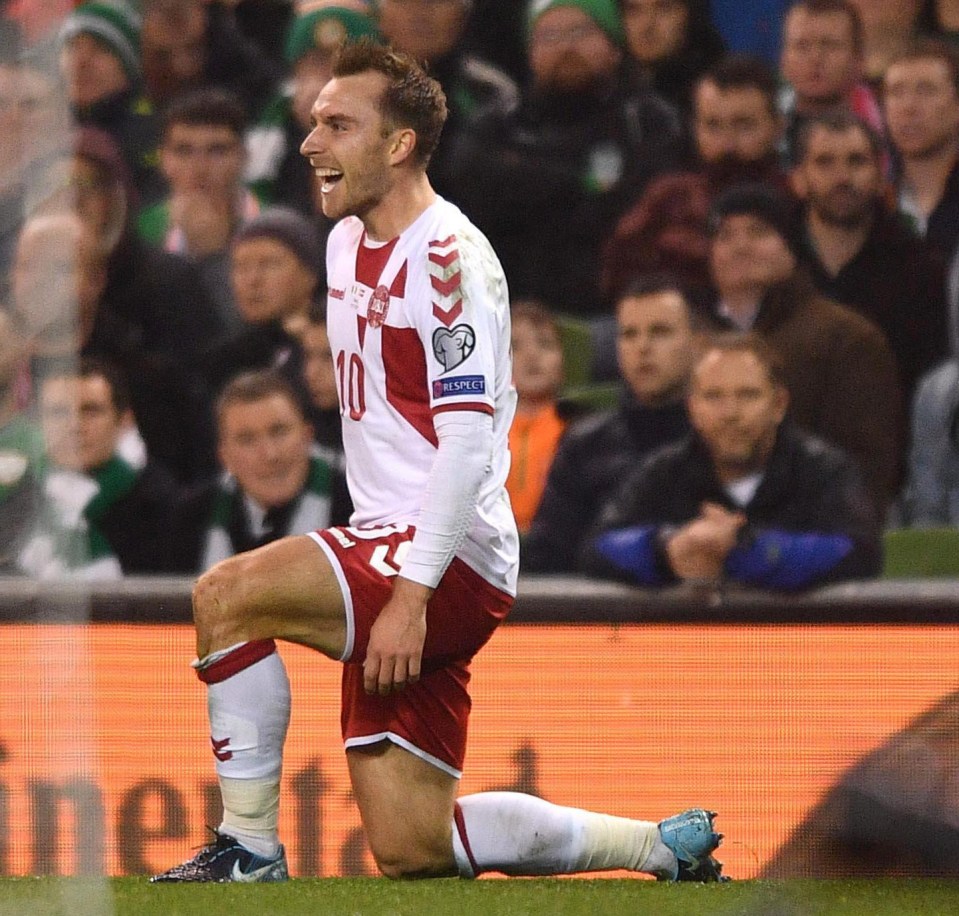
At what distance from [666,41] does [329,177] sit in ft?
9.53

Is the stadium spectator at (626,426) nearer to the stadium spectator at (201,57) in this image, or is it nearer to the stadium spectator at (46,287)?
the stadium spectator at (201,57)

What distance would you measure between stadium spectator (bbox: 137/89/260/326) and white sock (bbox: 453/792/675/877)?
3.26 meters

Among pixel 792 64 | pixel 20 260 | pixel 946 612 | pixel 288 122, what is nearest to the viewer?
pixel 20 260

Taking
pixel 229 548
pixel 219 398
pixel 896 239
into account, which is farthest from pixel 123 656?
pixel 896 239

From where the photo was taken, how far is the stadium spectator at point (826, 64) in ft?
21.9

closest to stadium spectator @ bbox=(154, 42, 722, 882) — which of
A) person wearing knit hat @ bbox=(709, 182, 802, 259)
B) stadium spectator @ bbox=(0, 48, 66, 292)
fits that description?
stadium spectator @ bbox=(0, 48, 66, 292)

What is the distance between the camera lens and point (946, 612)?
5.00m

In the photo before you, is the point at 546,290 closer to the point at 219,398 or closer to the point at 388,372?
the point at 219,398

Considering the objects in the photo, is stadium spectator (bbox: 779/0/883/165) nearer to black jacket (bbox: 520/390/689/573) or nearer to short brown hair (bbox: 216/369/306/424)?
black jacket (bbox: 520/390/689/573)

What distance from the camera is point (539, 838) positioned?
173 inches

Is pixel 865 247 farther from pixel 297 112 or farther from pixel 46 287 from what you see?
pixel 46 287

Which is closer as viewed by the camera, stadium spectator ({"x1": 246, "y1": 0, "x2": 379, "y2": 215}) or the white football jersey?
the white football jersey

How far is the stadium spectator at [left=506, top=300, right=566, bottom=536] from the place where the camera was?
6324mm

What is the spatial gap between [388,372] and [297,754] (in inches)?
55.0
